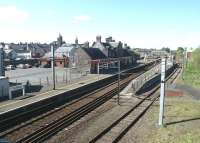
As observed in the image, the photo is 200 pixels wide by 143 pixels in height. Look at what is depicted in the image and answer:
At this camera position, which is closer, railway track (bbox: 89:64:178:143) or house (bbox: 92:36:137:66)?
railway track (bbox: 89:64:178:143)

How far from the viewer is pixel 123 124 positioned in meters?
23.0

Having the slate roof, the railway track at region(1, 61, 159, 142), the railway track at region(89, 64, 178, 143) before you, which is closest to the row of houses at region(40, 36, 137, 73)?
the slate roof

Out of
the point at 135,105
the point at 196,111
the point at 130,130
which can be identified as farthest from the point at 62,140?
the point at 196,111

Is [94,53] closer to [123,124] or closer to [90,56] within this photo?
[90,56]

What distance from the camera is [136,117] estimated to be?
82.2ft

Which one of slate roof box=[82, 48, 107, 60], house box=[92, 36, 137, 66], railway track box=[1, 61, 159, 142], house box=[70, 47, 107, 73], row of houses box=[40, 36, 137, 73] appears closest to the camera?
railway track box=[1, 61, 159, 142]

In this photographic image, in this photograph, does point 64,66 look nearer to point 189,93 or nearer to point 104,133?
point 189,93

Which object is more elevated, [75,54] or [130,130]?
[75,54]

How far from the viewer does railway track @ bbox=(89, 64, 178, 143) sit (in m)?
19.4

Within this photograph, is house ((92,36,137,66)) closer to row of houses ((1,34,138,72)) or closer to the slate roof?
row of houses ((1,34,138,72))

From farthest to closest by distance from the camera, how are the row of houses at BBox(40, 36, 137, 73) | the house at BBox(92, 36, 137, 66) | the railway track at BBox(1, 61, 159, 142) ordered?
1. the house at BBox(92, 36, 137, 66)
2. the row of houses at BBox(40, 36, 137, 73)
3. the railway track at BBox(1, 61, 159, 142)

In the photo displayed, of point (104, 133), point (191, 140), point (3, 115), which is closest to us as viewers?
point (191, 140)

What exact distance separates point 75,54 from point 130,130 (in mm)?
47390

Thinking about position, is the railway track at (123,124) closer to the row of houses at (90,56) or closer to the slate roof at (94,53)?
the row of houses at (90,56)
